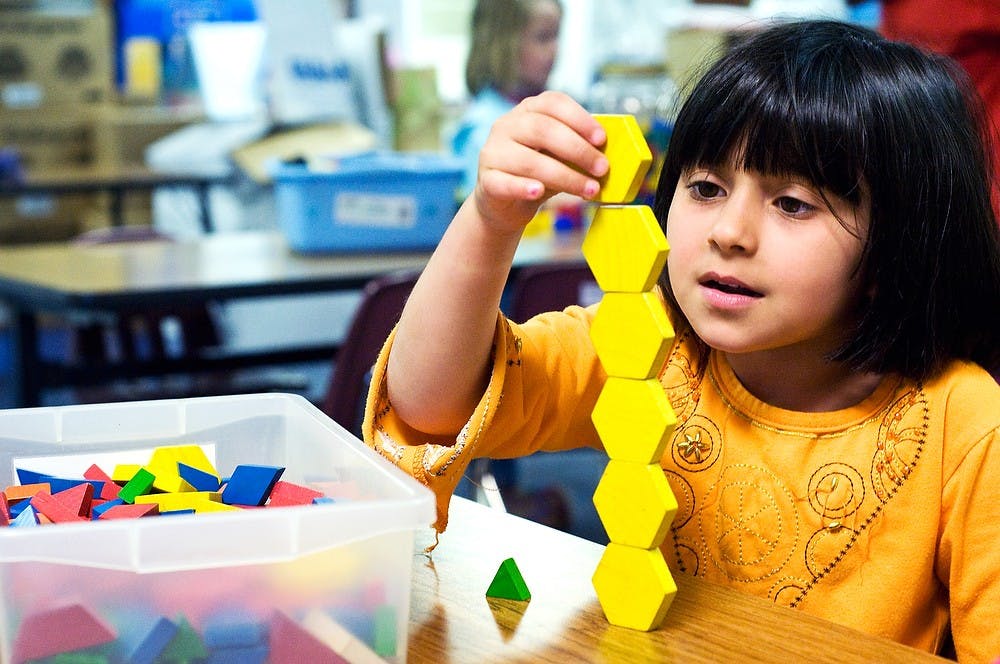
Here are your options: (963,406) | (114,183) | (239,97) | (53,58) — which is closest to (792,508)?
(963,406)

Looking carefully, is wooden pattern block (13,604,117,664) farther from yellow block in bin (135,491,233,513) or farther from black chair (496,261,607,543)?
black chair (496,261,607,543)

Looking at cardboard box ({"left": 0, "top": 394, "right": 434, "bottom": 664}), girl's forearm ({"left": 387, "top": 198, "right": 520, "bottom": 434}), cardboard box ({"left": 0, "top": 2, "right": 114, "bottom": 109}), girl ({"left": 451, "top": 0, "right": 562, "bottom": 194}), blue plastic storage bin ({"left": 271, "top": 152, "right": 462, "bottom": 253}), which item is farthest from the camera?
cardboard box ({"left": 0, "top": 2, "right": 114, "bottom": 109})

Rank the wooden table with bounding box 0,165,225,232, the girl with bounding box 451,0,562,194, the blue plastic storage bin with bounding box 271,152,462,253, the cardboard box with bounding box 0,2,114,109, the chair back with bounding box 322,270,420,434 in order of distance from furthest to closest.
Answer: the cardboard box with bounding box 0,2,114,109
the wooden table with bounding box 0,165,225,232
the girl with bounding box 451,0,562,194
the blue plastic storage bin with bounding box 271,152,462,253
the chair back with bounding box 322,270,420,434

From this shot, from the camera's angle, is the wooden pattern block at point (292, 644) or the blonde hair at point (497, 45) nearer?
the wooden pattern block at point (292, 644)

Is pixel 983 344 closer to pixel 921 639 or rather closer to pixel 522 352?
pixel 921 639

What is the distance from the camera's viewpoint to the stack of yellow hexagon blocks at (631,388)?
64cm

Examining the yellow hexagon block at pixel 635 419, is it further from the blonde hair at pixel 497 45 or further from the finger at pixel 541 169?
the blonde hair at pixel 497 45

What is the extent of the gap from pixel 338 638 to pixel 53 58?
15.2ft

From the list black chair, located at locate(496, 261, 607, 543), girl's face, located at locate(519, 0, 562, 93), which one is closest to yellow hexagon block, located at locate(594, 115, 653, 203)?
black chair, located at locate(496, 261, 607, 543)

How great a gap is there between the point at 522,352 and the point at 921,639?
14.8 inches

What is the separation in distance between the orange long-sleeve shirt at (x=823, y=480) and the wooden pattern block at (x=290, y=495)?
17 centimetres

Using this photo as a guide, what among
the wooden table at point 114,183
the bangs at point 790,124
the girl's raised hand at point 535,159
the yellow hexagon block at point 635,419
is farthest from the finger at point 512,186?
the wooden table at point 114,183

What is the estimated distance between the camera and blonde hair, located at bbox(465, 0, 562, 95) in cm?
333

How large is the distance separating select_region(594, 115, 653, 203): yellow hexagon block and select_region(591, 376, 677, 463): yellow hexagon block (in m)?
0.10
